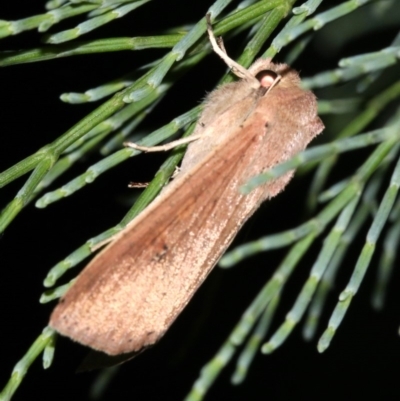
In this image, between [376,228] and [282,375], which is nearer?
[376,228]

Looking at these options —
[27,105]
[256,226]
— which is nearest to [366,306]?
[256,226]

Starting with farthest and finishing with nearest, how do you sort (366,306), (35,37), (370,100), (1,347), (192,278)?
(366,306) < (1,347) < (35,37) < (370,100) < (192,278)

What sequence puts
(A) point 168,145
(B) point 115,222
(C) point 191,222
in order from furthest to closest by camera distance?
(B) point 115,222, (A) point 168,145, (C) point 191,222

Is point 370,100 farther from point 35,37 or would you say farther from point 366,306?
point 366,306

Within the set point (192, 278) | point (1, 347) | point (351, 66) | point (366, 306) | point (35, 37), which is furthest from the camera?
point (366, 306)

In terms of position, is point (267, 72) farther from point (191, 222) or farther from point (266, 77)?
point (191, 222)

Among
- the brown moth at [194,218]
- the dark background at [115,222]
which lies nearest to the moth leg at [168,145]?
the brown moth at [194,218]

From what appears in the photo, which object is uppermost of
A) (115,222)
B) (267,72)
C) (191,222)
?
(267,72)

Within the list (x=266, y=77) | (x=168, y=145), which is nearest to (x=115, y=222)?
(x=168, y=145)

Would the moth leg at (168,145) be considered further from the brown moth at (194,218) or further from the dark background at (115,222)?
the dark background at (115,222)
